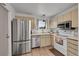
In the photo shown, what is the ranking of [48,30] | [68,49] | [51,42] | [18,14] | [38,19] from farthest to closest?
[48,30] < [38,19] < [51,42] < [18,14] < [68,49]

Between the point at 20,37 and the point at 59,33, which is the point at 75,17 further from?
the point at 20,37

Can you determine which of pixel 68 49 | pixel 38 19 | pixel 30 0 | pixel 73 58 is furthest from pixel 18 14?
pixel 73 58

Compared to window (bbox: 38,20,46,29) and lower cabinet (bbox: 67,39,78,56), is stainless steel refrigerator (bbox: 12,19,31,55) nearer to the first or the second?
lower cabinet (bbox: 67,39,78,56)

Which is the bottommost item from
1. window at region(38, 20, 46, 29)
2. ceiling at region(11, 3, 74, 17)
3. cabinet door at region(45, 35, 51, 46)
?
cabinet door at region(45, 35, 51, 46)

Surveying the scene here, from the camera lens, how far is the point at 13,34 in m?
3.53

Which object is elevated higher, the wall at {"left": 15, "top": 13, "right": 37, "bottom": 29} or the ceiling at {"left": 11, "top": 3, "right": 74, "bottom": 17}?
the ceiling at {"left": 11, "top": 3, "right": 74, "bottom": 17}

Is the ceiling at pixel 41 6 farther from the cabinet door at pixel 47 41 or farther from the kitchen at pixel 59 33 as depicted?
the cabinet door at pixel 47 41

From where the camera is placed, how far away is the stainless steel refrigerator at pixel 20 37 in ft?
11.7

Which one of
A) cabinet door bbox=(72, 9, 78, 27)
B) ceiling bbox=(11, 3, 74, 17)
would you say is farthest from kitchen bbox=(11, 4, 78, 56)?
ceiling bbox=(11, 3, 74, 17)

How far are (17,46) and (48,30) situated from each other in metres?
3.22

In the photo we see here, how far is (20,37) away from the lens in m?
3.66

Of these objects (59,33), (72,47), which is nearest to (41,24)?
(59,33)

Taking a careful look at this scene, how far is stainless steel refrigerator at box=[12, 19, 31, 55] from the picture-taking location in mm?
3560

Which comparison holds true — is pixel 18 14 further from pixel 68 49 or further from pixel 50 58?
pixel 50 58
